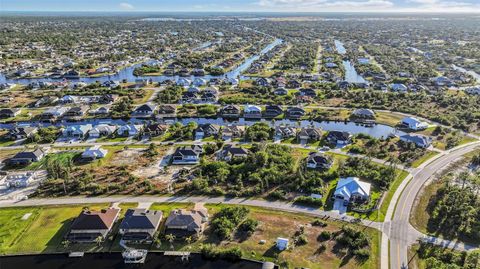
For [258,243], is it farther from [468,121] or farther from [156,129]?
[468,121]

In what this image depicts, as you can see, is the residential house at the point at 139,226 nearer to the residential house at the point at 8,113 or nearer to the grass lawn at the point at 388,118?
the residential house at the point at 8,113

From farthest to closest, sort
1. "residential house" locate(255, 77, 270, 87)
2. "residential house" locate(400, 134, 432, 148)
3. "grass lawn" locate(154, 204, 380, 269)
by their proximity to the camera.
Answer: "residential house" locate(255, 77, 270, 87) → "residential house" locate(400, 134, 432, 148) → "grass lawn" locate(154, 204, 380, 269)

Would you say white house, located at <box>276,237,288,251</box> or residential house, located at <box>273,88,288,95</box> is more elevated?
residential house, located at <box>273,88,288,95</box>

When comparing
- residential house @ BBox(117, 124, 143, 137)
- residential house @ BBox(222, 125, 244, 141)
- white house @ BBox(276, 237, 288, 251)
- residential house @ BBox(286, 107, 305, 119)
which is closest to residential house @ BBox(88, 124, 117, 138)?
residential house @ BBox(117, 124, 143, 137)

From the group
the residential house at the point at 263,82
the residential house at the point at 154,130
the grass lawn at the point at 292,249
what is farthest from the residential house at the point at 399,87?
the grass lawn at the point at 292,249

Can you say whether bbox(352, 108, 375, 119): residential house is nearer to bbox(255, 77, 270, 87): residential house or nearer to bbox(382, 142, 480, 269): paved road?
bbox(382, 142, 480, 269): paved road

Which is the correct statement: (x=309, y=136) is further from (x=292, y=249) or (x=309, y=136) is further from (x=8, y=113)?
(x=8, y=113)

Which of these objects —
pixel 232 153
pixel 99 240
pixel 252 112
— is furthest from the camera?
pixel 252 112

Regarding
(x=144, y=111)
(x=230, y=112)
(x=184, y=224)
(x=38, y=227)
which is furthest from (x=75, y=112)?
(x=184, y=224)
